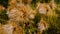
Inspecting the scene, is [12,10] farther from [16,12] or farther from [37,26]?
[37,26]

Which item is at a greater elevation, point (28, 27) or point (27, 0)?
point (27, 0)

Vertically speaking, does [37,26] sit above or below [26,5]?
below

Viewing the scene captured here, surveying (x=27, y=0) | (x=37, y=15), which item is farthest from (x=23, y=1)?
(x=37, y=15)

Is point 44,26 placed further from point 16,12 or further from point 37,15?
point 16,12

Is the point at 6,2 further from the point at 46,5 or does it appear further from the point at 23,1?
the point at 46,5

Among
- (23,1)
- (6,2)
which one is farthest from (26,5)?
(6,2)

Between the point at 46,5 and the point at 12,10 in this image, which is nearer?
the point at 12,10

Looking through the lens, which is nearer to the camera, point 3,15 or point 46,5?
point 3,15
